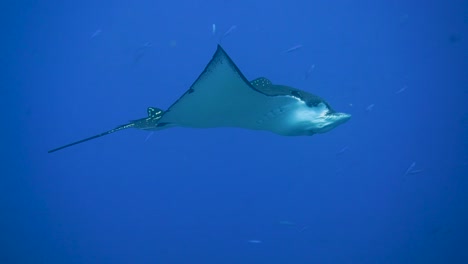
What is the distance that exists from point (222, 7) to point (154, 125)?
4936mm

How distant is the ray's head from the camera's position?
2885 mm

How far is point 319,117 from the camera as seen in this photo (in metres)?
2.97

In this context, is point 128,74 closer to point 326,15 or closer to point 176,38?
point 176,38

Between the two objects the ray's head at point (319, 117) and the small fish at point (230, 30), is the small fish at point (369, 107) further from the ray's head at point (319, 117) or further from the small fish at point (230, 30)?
the ray's head at point (319, 117)

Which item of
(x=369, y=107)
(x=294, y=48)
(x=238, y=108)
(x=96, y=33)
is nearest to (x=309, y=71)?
(x=294, y=48)

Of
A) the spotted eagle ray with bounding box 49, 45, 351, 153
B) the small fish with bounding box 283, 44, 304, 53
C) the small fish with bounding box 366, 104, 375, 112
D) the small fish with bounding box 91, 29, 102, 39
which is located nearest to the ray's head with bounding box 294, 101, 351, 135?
the spotted eagle ray with bounding box 49, 45, 351, 153

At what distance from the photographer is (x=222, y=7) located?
7.12 m

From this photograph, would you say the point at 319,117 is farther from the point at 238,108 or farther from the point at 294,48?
the point at 294,48

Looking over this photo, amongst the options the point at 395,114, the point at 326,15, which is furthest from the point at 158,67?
the point at 395,114

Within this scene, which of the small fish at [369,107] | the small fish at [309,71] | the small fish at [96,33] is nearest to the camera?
the small fish at [96,33]

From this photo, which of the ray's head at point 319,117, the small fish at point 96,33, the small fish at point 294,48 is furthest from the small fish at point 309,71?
the small fish at point 96,33

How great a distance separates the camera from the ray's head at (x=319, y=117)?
2885 millimetres

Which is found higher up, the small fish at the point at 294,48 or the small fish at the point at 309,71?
the small fish at the point at 294,48

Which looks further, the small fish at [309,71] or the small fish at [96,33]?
the small fish at [309,71]
